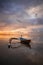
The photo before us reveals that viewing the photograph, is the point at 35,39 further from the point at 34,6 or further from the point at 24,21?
the point at 34,6

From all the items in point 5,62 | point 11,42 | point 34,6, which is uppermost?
point 34,6

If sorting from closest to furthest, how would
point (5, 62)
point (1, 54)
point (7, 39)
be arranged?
1. point (5, 62)
2. point (1, 54)
3. point (7, 39)

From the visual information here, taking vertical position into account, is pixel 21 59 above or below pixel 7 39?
below

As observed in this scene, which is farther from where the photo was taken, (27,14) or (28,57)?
(27,14)

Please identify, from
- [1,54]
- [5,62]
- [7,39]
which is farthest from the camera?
[7,39]

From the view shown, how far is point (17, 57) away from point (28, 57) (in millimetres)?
230

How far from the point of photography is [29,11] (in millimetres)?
2521

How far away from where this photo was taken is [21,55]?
2250 millimetres

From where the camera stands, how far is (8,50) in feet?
7.80

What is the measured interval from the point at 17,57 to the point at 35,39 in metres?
0.65

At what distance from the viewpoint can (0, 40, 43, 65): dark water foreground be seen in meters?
2.12

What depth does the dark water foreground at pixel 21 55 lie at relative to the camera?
212 cm

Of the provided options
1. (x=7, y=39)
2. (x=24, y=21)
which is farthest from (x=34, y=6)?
(x=7, y=39)

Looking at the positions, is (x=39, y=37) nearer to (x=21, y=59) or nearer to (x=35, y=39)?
(x=35, y=39)
